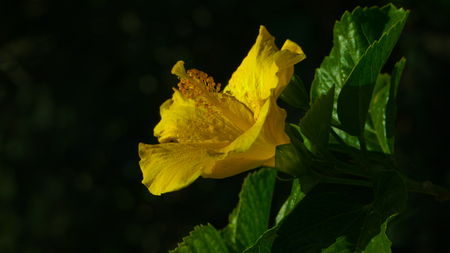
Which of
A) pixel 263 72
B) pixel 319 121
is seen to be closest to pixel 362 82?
pixel 319 121

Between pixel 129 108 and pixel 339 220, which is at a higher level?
→ pixel 129 108

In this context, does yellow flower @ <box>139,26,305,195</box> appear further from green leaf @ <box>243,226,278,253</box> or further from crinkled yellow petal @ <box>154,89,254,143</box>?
green leaf @ <box>243,226,278,253</box>

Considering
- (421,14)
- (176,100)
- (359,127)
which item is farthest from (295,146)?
(421,14)

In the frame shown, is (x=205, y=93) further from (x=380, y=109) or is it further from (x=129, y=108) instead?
(x=129, y=108)

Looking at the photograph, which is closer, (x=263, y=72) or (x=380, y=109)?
(x=263, y=72)

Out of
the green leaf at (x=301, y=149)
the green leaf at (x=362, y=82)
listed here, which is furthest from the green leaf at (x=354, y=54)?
the green leaf at (x=301, y=149)

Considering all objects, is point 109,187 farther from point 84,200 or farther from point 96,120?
point 96,120

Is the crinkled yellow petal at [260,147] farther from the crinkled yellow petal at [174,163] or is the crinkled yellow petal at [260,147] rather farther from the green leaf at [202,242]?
the green leaf at [202,242]
